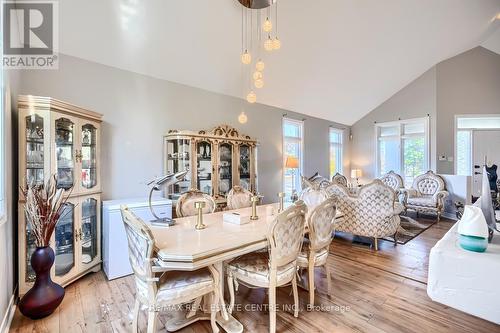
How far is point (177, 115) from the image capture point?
13.0 feet

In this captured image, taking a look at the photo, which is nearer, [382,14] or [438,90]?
[382,14]

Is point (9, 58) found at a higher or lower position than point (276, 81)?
lower

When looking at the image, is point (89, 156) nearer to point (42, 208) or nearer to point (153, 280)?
point (42, 208)

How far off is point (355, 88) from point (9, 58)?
6495mm

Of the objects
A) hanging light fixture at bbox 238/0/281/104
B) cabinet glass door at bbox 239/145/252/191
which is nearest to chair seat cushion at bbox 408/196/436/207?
cabinet glass door at bbox 239/145/252/191

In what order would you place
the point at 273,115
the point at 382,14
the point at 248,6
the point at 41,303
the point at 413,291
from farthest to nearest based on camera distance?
the point at 273,115 → the point at 382,14 → the point at 248,6 → the point at 413,291 → the point at 41,303

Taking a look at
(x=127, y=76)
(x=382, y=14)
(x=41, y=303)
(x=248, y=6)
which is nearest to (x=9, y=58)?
(x=127, y=76)

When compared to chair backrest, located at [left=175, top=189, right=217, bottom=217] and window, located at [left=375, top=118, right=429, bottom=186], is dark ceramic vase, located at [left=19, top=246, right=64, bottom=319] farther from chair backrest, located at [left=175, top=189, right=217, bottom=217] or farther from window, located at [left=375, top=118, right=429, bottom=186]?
window, located at [left=375, top=118, right=429, bottom=186]

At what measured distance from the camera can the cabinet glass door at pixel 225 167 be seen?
420cm

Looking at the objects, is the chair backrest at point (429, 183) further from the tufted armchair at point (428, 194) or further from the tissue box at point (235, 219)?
the tissue box at point (235, 219)

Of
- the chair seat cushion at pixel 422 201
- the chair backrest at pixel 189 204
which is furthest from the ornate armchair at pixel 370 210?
the chair seat cushion at pixel 422 201

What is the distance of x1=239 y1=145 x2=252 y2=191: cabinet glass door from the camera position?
14.8 ft

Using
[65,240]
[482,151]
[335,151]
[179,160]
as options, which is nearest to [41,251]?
[65,240]

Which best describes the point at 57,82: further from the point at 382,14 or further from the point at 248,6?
the point at 382,14
